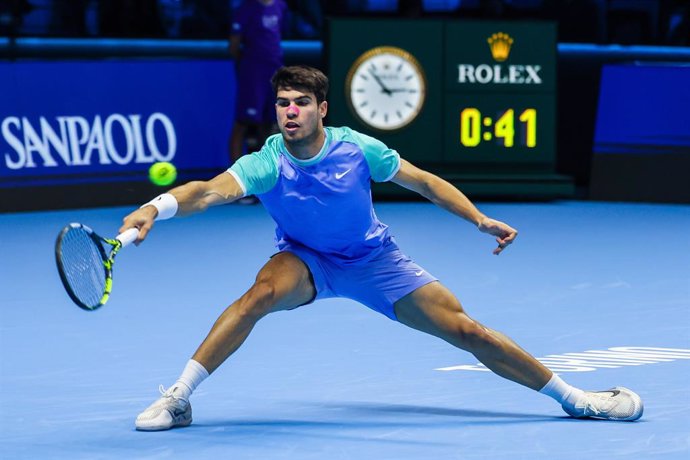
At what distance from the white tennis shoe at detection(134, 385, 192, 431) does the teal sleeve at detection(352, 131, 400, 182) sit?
1.27 m

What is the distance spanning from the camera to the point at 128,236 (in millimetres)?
5617

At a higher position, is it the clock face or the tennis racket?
the tennis racket

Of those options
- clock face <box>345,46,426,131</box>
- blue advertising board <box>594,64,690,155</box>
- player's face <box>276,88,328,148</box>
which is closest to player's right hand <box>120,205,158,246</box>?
player's face <box>276,88,328,148</box>

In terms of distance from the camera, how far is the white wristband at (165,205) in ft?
19.5

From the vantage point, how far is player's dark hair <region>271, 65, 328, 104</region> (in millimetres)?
6422

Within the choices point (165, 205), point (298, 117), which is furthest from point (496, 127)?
point (165, 205)

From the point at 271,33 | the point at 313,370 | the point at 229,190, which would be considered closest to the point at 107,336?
the point at 313,370

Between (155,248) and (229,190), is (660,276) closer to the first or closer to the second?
(155,248)

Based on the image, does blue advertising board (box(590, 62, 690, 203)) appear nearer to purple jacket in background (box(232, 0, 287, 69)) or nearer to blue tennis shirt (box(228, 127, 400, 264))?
purple jacket in background (box(232, 0, 287, 69))

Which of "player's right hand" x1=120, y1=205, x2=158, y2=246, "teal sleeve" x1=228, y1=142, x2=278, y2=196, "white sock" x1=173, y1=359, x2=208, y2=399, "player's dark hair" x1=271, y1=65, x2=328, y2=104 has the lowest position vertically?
"white sock" x1=173, y1=359, x2=208, y2=399

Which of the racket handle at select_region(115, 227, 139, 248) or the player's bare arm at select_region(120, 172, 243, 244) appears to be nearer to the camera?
the racket handle at select_region(115, 227, 139, 248)

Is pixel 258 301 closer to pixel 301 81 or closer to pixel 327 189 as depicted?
pixel 327 189

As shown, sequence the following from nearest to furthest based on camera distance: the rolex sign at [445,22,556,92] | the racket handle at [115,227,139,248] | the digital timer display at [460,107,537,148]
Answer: the racket handle at [115,227,139,248] → the rolex sign at [445,22,556,92] → the digital timer display at [460,107,537,148]

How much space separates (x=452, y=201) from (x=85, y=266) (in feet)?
5.34
